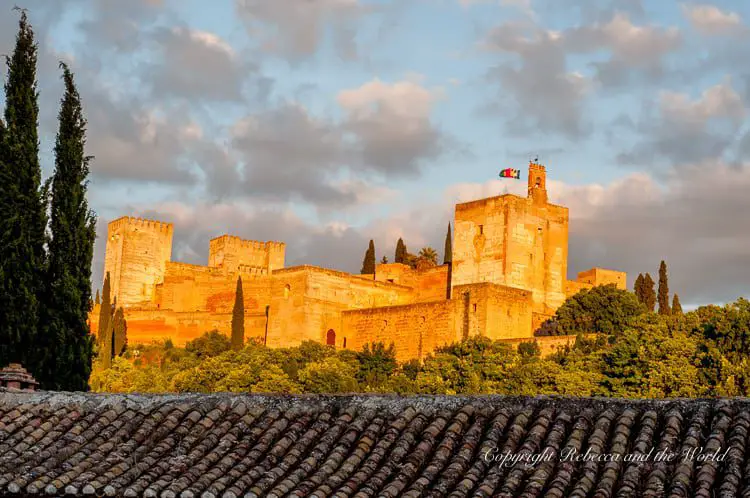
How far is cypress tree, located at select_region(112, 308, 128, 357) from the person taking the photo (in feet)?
246

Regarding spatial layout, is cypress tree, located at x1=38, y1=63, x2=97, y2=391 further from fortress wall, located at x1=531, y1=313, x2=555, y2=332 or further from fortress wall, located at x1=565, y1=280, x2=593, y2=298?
fortress wall, located at x1=565, y1=280, x2=593, y2=298

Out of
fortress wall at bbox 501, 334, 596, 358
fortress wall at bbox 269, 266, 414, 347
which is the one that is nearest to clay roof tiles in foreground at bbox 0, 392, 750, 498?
fortress wall at bbox 501, 334, 596, 358

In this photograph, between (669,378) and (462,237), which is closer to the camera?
(669,378)

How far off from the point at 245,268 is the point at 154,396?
7533 cm

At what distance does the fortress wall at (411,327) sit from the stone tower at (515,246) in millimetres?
5374

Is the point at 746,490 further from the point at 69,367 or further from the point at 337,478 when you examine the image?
the point at 69,367

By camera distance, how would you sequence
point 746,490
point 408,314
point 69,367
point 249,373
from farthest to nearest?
1. point 408,314
2. point 249,373
3. point 69,367
4. point 746,490

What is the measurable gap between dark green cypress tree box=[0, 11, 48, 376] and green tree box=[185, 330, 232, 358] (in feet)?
148

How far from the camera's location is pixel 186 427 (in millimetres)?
15711

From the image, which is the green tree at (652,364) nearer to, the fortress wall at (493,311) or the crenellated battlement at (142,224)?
the fortress wall at (493,311)

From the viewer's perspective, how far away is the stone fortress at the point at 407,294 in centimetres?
7031

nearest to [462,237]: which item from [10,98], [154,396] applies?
[10,98]

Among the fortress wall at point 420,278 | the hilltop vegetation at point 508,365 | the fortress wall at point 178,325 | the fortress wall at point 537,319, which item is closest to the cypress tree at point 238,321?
the hilltop vegetation at point 508,365

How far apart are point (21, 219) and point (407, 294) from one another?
191 feet
